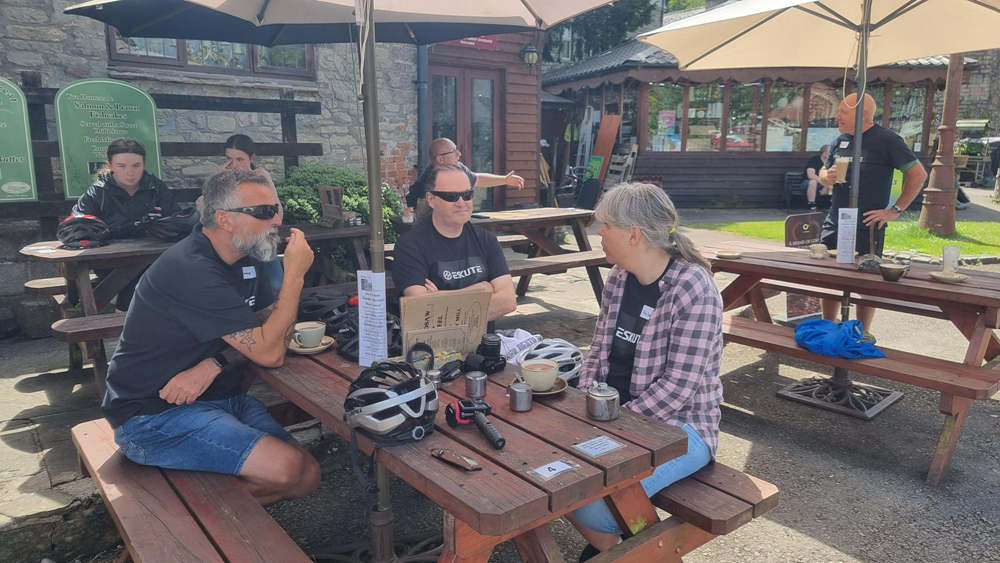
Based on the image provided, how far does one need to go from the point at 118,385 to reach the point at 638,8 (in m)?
24.6

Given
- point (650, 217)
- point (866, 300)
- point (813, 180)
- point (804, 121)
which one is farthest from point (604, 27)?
point (650, 217)

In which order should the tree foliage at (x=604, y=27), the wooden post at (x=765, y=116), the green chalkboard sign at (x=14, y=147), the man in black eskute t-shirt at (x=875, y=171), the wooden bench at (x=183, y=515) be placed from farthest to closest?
1. the tree foliage at (x=604, y=27)
2. the wooden post at (x=765, y=116)
3. the green chalkboard sign at (x=14, y=147)
4. the man in black eskute t-shirt at (x=875, y=171)
5. the wooden bench at (x=183, y=515)

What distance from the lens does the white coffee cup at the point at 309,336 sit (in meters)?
2.84

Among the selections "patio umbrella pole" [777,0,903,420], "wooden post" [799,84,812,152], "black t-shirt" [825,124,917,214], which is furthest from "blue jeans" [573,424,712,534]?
"wooden post" [799,84,812,152]

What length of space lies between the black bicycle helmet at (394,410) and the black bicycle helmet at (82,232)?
3.46 metres

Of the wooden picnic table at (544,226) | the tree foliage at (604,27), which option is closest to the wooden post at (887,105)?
the tree foliage at (604,27)

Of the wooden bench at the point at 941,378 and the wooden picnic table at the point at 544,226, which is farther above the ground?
the wooden picnic table at the point at 544,226

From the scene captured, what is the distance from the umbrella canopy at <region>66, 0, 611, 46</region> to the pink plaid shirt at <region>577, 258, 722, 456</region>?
60.4 inches

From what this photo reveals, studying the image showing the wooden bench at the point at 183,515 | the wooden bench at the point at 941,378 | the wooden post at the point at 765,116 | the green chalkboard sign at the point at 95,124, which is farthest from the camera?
the wooden post at the point at 765,116

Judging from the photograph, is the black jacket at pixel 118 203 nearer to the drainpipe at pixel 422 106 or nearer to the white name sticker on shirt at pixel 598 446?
the white name sticker on shirt at pixel 598 446

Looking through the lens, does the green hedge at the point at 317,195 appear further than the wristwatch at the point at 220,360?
Yes

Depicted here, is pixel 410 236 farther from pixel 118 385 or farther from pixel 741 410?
pixel 741 410

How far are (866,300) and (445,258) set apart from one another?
11.1ft

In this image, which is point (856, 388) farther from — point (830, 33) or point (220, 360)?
point (220, 360)
